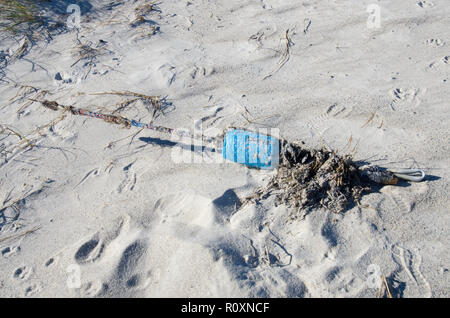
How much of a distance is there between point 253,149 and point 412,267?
86 centimetres

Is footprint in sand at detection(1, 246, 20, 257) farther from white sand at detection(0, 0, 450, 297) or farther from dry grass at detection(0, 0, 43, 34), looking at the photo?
dry grass at detection(0, 0, 43, 34)

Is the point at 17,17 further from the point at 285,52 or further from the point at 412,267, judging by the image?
the point at 412,267

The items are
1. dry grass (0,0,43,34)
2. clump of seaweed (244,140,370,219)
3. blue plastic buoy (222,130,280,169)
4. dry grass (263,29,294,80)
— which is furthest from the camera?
dry grass (0,0,43,34)

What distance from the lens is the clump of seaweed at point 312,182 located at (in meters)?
1.67

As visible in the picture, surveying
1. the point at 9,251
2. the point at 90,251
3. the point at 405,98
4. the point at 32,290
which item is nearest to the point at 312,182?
the point at 405,98

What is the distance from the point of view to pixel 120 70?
2598 mm

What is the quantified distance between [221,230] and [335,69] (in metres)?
1.35

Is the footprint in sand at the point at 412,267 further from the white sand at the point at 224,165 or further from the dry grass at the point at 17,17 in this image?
the dry grass at the point at 17,17

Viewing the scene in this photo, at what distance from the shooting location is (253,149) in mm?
1804

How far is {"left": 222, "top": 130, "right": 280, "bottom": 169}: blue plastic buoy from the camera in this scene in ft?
5.89

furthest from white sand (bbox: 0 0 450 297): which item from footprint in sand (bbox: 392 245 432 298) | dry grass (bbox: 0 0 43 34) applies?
dry grass (bbox: 0 0 43 34)

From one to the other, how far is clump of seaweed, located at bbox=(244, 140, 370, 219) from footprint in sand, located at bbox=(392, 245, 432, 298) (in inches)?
11.2

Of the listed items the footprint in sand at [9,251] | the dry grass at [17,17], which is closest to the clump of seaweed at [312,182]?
the footprint in sand at [9,251]
